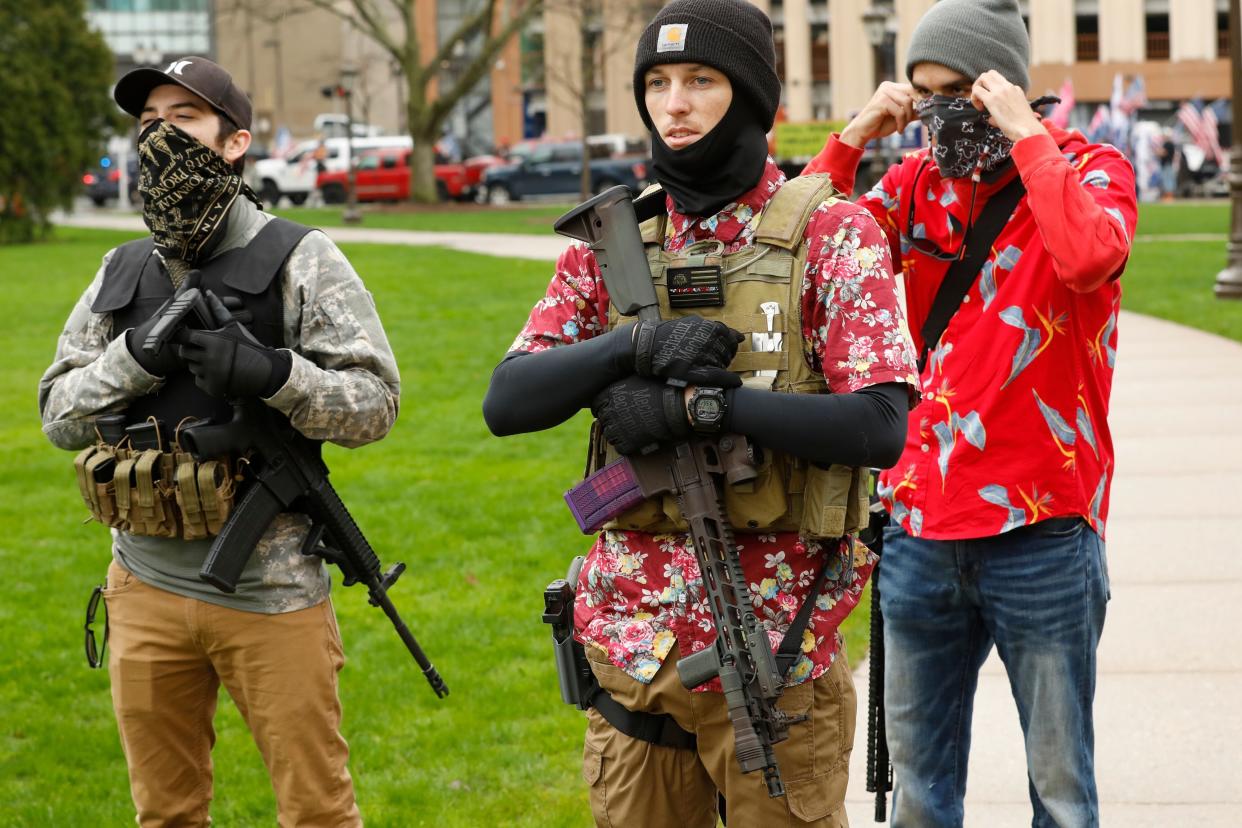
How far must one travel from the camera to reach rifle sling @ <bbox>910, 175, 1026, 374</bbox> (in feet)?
10.8

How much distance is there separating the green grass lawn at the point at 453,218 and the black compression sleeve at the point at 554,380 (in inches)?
1053

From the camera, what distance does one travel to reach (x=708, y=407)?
266cm

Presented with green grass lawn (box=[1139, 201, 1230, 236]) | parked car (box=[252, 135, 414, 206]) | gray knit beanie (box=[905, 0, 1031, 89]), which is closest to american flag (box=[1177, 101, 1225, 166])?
green grass lawn (box=[1139, 201, 1230, 236])

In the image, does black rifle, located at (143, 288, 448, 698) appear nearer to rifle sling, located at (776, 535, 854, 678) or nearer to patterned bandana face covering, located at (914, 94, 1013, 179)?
rifle sling, located at (776, 535, 854, 678)

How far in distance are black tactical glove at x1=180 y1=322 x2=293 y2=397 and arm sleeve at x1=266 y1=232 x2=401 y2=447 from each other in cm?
13

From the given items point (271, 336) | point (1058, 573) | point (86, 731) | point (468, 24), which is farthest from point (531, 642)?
point (468, 24)

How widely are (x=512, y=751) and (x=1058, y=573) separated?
2.68 m

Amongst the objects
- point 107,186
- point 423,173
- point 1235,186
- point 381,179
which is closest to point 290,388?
point 1235,186

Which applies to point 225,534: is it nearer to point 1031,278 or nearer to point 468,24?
point 1031,278

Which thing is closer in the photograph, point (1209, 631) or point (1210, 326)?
point (1209, 631)

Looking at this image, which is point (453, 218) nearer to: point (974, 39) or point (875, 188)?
point (875, 188)

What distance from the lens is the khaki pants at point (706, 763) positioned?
2.86 m

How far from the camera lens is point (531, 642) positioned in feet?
22.0

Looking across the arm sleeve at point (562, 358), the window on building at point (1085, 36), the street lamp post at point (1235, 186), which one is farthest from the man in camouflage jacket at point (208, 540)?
the window on building at point (1085, 36)
